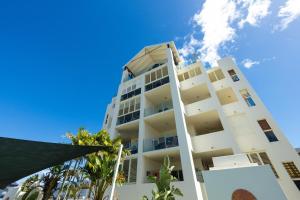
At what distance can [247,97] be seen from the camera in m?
16.6

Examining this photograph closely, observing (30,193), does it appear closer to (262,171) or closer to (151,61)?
(262,171)

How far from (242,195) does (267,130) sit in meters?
8.72

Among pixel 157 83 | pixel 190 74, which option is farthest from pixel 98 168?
pixel 190 74

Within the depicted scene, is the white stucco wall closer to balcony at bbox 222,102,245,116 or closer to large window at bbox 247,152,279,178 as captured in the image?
large window at bbox 247,152,279,178

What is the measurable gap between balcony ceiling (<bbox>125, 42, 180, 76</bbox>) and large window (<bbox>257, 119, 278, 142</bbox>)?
16381 mm

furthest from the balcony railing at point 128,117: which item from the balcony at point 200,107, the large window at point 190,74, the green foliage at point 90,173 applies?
the large window at point 190,74

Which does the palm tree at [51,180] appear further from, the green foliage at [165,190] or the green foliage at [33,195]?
the green foliage at [165,190]

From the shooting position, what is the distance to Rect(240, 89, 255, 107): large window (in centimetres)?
1607

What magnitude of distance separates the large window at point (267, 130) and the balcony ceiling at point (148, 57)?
1638 centimetres

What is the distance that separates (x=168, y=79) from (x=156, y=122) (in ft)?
19.4

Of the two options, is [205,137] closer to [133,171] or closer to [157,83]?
[133,171]

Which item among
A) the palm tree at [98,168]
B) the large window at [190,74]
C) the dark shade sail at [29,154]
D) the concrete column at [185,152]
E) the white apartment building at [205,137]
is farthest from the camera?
the large window at [190,74]

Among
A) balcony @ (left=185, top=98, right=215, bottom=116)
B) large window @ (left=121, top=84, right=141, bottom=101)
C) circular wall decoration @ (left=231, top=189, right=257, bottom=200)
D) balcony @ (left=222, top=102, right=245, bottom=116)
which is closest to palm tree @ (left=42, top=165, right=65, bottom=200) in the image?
large window @ (left=121, top=84, right=141, bottom=101)

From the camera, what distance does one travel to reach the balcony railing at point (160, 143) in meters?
15.3
